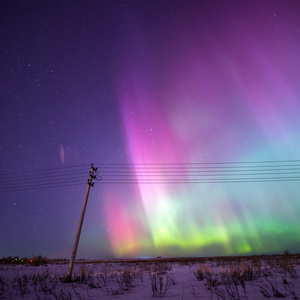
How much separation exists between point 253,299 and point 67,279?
9250 millimetres

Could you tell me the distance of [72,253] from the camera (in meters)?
12.9

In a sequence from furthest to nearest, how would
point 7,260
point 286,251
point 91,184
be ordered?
point 286,251, point 7,260, point 91,184

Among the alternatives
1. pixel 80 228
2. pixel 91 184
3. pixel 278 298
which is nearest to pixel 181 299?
pixel 278 298

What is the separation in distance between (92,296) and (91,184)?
934cm

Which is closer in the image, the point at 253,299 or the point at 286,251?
the point at 253,299

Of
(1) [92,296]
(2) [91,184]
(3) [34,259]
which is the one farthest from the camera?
(3) [34,259]

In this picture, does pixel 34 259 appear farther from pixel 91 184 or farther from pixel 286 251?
pixel 286 251

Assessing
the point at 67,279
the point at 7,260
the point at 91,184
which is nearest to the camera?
the point at 67,279

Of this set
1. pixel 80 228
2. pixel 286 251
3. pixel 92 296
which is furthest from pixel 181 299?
pixel 286 251

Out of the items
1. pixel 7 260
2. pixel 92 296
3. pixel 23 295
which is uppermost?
pixel 7 260

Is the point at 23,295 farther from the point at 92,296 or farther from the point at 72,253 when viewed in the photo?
the point at 72,253

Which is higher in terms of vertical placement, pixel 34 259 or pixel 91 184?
pixel 91 184

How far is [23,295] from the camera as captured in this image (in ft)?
23.6

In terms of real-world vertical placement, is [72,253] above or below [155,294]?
above
